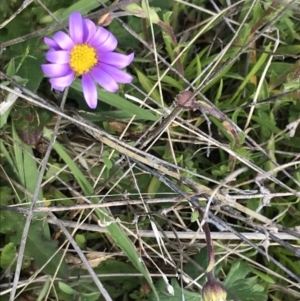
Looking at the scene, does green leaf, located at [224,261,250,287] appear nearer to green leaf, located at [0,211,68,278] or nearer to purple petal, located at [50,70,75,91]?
green leaf, located at [0,211,68,278]

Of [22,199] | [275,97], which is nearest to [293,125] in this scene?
[275,97]

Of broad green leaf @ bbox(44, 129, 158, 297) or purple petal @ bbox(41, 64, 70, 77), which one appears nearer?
purple petal @ bbox(41, 64, 70, 77)

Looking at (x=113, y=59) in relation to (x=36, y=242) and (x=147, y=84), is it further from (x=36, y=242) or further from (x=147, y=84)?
(x=36, y=242)

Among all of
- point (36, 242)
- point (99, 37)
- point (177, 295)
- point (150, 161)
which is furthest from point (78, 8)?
point (177, 295)

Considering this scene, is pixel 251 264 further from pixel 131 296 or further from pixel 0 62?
pixel 0 62

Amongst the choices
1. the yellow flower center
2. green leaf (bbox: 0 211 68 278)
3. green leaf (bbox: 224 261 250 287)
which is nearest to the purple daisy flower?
the yellow flower center

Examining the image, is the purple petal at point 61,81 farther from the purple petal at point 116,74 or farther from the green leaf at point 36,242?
the green leaf at point 36,242

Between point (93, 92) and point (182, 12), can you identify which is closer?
point (93, 92)
